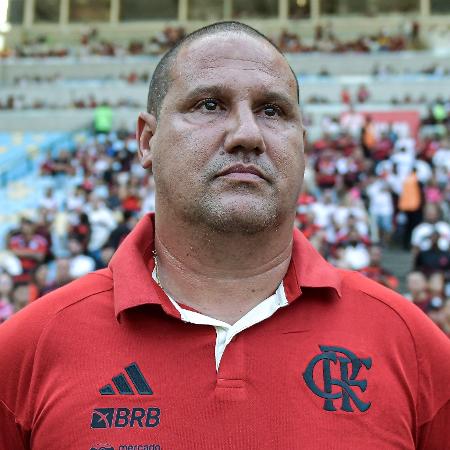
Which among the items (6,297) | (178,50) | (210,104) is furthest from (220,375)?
(6,297)

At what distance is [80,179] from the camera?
14594mm

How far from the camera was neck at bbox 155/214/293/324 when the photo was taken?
5.97ft

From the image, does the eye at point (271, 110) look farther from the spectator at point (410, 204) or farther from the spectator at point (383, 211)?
the spectator at point (383, 211)

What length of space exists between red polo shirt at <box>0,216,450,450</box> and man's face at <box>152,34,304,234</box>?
23 cm

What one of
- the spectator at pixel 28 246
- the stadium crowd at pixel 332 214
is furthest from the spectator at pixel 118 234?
the spectator at pixel 28 246

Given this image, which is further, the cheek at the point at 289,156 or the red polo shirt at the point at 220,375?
the cheek at the point at 289,156

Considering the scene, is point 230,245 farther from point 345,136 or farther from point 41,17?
point 41,17

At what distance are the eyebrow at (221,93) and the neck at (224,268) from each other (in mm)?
311

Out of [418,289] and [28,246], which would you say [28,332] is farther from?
[28,246]

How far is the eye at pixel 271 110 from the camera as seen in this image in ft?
6.08

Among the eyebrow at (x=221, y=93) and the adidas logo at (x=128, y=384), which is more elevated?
the eyebrow at (x=221, y=93)

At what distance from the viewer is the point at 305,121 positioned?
18188 millimetres

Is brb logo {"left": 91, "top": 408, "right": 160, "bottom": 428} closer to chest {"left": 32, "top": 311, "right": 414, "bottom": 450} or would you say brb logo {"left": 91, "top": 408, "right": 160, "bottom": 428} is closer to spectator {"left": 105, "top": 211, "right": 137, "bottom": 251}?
chest {"left": 32, "top": 311, "right": 414, "bottom": 450}

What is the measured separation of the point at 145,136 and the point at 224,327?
61 centimetres
